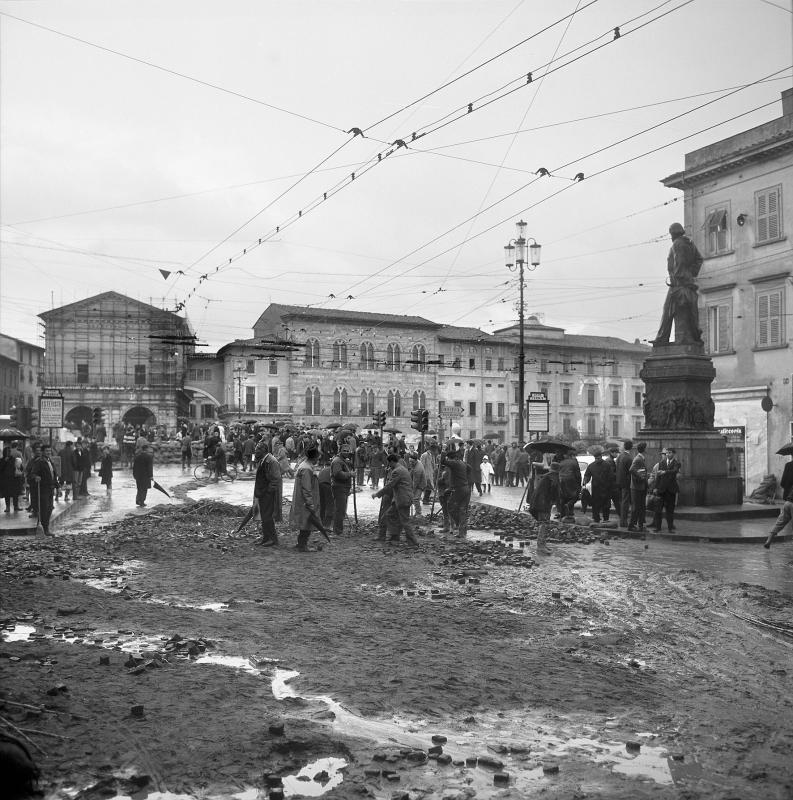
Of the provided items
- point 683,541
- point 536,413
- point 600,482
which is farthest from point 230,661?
point 536,413

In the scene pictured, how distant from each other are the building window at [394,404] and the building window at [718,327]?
47.6m

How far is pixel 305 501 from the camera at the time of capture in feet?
44.2

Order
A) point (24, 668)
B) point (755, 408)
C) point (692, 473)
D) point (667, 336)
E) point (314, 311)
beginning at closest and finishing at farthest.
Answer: point (24, 668), point (692, 473), point (667, 336), point (755, 408), point (314, 311)

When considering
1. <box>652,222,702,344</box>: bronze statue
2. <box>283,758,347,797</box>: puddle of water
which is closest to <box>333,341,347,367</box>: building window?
<box>652,222,702,344</box>: bronze statue

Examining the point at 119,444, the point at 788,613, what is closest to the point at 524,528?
the point at 788,613

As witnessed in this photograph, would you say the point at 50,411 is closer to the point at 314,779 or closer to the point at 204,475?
the point at 204,475

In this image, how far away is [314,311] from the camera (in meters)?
75.1

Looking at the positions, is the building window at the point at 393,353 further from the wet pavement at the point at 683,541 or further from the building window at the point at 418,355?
the wet pavement at the point at 683,541

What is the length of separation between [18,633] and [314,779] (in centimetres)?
438

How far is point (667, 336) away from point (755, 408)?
10164 mm

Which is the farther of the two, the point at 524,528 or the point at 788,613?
the point at 524,528

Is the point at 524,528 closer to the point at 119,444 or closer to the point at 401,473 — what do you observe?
the point at 401,473

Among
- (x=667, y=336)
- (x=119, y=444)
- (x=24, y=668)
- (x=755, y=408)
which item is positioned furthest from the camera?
(x=119, y=444)

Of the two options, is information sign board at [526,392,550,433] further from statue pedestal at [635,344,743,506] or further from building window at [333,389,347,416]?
building window at [333,389,347,416]
